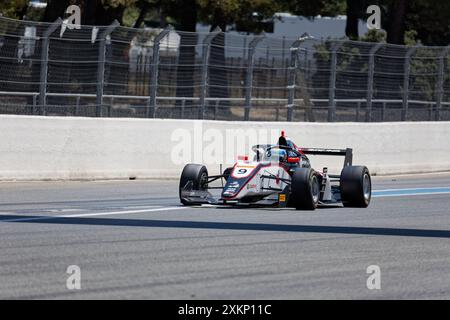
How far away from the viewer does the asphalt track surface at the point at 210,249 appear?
27.3ft

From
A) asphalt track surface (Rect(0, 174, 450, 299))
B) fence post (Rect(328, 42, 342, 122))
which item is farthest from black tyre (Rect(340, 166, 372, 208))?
fence post (Rect(328, 42, 342, 122))

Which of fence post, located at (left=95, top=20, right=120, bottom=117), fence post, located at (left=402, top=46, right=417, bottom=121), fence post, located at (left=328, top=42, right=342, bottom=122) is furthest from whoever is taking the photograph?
fence post, located at (left=402, top=46, right=417, bottom=121)

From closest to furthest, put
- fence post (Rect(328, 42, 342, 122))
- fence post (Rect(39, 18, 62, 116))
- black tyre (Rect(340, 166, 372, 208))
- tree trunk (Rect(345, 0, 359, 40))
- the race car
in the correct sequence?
1. the race car
2. black tyre (Rect(340, 166, 372, 208))
3. fence post (Rect(39, 18, 62, 116))
4. fence post (Rect(328, 42, 342, 122))
5. tree trunk (Rect(345, 0, 359, 40))

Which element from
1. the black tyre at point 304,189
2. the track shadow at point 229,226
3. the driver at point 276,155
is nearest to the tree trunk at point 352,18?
the driver at point 276,155

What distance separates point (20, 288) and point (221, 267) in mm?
1844

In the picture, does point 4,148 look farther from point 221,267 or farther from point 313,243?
point 221,267

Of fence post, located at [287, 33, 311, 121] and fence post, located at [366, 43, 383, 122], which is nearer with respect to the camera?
fence post, located at [287, 33, 311, 121]

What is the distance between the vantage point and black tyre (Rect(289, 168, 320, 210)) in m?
14.2

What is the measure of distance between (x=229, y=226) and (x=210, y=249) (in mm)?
1971

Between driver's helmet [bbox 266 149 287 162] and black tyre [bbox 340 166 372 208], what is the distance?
3.08 ft

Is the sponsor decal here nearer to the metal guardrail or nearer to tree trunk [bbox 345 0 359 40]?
the metal guardrail

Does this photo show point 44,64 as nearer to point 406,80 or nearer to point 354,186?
point 354,186
